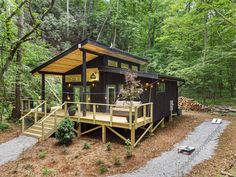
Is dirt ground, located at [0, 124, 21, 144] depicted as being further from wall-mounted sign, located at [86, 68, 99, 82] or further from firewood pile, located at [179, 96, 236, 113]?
firewood pile, located at [179, 96, 236, 113]

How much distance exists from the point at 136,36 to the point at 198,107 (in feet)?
38.1

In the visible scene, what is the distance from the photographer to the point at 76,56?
10.3 metres

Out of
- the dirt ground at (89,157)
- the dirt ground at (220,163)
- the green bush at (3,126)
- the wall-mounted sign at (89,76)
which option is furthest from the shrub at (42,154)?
the wall-mounted sign at (89,76)

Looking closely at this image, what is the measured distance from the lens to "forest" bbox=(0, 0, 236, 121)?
31.9 feet

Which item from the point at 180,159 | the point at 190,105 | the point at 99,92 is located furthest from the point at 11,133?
the point at 190,105

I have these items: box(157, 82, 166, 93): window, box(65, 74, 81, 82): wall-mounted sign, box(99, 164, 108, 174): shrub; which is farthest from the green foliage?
box(157, 82, 166, 93): window

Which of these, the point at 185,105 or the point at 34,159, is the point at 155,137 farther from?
the point at 185,105

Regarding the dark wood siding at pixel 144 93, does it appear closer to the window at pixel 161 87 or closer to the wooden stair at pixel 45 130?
the window at pixel 161 87

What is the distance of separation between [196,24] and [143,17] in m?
11.6

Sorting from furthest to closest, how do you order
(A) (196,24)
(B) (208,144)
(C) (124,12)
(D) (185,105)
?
(C) (124,12), (D) (185,105), (A) (196,24), (B) (208,144)

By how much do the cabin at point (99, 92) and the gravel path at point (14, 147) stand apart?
453 millimetres

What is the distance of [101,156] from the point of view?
6.76 m

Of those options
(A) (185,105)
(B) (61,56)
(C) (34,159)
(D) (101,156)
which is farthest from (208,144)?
(A) (185,105)

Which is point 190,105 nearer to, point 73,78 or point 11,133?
point 73,78
